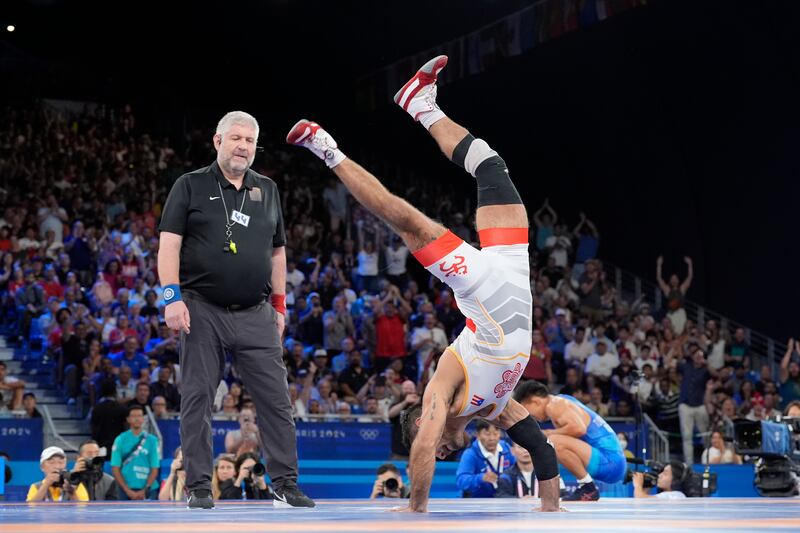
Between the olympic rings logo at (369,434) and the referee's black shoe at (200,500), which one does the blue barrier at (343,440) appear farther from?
the referee's black shoe at (200,500)

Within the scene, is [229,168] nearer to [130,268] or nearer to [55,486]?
[55,486]

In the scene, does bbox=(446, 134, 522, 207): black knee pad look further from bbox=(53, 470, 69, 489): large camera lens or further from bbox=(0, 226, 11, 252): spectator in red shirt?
bbox=(0, 226, 11, 252): spectator in red shirt

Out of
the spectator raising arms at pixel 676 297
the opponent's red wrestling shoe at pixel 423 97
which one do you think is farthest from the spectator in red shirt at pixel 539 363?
the opponent's red wrestling shoe at pixel 423 97

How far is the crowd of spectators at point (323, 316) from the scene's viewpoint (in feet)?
43.2

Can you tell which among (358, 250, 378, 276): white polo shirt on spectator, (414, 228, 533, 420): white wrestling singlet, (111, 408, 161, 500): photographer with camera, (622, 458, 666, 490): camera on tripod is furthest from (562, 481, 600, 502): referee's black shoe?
(358, 250, 378, 276): white polo shirt on spectator

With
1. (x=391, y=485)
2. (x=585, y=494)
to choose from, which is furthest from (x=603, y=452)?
(x=391, y=485)

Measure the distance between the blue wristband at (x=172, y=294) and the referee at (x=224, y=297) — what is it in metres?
0.06

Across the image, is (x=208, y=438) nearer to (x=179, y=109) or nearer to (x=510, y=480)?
(x=510, y=480)

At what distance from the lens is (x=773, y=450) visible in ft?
30.3

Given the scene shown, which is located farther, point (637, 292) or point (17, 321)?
point (637, 292)

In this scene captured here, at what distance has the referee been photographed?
5141mm

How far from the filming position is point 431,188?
75.0ft

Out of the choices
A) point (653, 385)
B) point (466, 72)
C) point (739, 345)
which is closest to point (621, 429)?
point (653, 385)

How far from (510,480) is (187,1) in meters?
16.2
